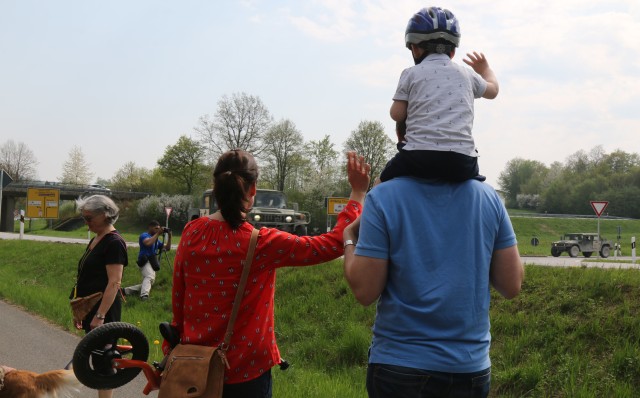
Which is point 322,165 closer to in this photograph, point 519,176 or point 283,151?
point 283,151

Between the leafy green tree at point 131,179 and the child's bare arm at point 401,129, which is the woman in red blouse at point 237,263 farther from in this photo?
the leafy green tree at point 131,179

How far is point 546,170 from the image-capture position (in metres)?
101

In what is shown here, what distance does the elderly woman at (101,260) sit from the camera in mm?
5020

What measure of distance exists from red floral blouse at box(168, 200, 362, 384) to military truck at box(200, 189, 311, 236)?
55.4 ft

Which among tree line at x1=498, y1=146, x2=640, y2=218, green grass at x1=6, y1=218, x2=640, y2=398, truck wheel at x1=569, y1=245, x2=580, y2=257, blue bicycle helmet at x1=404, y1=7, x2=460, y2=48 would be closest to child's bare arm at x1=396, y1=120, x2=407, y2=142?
blue bicycle helmet at x1=404, y1=7, x2=460, y2=48

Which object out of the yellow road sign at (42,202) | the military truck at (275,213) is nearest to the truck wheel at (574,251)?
the military truck at (275,213)

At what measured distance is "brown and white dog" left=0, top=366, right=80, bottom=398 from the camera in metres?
4.16

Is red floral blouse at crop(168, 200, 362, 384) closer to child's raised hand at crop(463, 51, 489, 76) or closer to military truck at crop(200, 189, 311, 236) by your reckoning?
child's raised hand at crop(463, 51, 489, 76)

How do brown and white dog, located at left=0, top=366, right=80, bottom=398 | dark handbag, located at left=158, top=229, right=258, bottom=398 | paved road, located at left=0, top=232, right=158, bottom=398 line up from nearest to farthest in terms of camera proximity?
dark handbag, located at left=158, top=229, right=258, bottom=398
brown and white dog, located at left=0, top=366, right=80, bottom=398
paved road, located at left=0, top=232, right=158, bottom=398

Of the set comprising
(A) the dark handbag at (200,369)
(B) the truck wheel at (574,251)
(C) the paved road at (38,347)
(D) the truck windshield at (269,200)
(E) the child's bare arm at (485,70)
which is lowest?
(C) the paved road at (38,347)

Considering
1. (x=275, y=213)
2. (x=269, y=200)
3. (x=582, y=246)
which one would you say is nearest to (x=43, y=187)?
(x=269, y=200)

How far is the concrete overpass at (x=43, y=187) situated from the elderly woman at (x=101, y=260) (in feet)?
190

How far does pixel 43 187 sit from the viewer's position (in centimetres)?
6906

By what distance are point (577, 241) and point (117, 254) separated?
28495 mm
